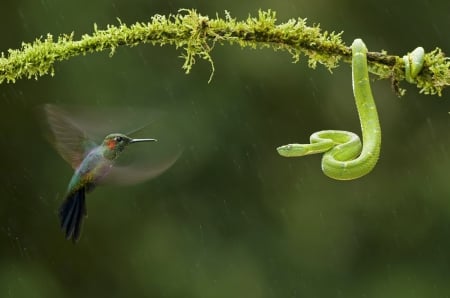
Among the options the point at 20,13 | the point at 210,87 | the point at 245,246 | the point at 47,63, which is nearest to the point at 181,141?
the point at 210,87

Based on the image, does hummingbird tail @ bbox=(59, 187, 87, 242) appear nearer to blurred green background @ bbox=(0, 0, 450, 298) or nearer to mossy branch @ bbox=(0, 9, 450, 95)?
mossy branch @ bbox=(0, 9, 450, 95)

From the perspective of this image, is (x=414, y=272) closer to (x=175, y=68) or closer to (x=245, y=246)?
(x=245, y=246)

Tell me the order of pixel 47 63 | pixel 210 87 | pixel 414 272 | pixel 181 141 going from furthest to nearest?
pixel 414 272 → pixel 210 87 → pixel 181 141 → pixel 47 63

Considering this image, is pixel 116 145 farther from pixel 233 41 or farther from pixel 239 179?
pixel 239 179

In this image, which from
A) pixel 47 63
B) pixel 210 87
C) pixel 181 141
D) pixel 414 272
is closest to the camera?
pixel 47 63

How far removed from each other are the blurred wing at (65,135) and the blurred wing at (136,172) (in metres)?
0.14

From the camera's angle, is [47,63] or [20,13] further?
[20,13]

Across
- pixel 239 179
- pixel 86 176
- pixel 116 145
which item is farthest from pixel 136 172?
pixel 239 179

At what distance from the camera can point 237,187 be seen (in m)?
6.73

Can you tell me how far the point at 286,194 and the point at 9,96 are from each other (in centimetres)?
235

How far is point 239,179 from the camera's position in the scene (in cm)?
666

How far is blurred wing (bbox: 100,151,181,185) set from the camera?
7.73ft

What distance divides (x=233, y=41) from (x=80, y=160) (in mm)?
819

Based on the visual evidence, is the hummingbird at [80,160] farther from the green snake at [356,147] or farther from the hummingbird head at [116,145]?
the green snake at [356,147]
